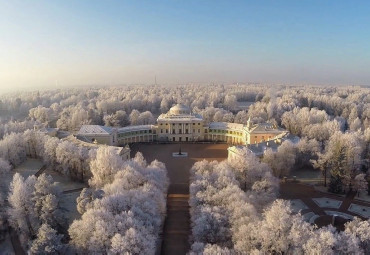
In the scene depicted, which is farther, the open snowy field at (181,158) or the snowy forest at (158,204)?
the open snowy field at (181,158)

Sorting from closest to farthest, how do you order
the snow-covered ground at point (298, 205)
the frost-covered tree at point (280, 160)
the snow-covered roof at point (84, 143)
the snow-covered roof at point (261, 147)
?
the snow-covered ground at point (298, 205), the frost-covered tree at point (280, 160), the snow-covered roof at point (261, 147), the snow-covered roof at point (84, 143)

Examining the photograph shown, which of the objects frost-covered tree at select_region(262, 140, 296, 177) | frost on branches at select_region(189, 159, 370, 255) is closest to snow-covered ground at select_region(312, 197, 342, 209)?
frost-covered tree at select_region(262, 140, 296, 177)

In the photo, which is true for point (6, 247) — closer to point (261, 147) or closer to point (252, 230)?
point (252, 230)

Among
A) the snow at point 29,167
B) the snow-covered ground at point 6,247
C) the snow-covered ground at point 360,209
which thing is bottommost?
the snow-covered ground at point 360,209

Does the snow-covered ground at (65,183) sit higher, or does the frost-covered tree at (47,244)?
the frost-covered tree at (47,244)

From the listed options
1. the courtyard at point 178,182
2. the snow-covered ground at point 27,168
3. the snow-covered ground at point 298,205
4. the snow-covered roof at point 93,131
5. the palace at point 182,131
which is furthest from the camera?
the palace at point 182,131

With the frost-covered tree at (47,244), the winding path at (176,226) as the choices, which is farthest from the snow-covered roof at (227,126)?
the frost-covered tree at (47,244)

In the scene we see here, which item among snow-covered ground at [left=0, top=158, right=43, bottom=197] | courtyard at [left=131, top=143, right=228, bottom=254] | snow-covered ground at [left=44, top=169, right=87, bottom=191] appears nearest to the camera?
courtyard at [left=131, top=143, right=228, bottom=254]

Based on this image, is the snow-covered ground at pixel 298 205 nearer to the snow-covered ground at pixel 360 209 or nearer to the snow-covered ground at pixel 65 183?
the snow-covered ground at pixel 360 209

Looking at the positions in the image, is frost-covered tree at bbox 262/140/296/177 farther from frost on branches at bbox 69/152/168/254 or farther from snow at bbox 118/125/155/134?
snow at bbox 118/125/155/134

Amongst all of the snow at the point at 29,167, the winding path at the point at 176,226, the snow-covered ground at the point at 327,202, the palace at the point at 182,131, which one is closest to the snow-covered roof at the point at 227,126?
the palace at the point at 182,131

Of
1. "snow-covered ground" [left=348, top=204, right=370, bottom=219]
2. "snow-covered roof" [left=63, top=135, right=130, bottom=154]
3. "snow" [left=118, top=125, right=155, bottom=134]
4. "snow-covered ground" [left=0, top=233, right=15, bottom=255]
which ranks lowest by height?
"snow-covered ground" [left=348, top=204, right=370, bottom=219]

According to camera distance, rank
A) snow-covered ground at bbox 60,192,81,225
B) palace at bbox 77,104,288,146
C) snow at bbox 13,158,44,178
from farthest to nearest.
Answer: palace at bbox 77,104,288,146, snow at bbox 13,158,44,178, snow-covered ground at bbox 60,192,81,225
